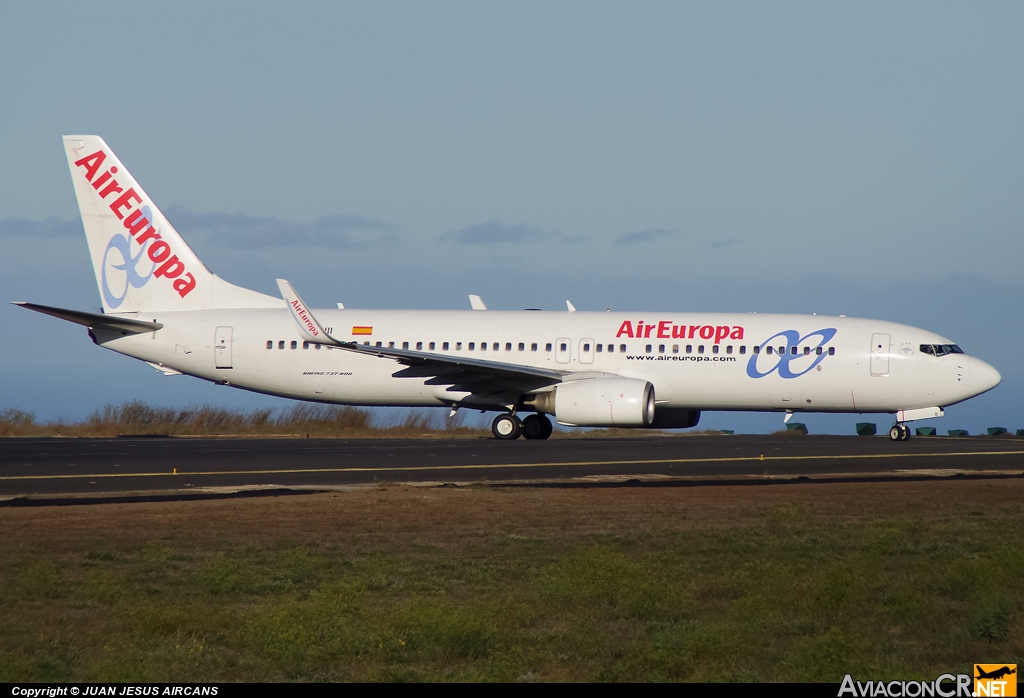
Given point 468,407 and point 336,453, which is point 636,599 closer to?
point 336,453

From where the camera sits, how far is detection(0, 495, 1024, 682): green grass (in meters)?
7.11

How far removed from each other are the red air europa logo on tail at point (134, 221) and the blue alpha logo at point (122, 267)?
0.19m

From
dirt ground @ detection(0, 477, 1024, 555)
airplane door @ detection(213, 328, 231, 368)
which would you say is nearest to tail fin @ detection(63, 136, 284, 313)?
airplane door @ detection(213, 328, 231, 368)

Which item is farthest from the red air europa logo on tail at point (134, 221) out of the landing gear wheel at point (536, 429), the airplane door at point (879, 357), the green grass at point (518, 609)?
the green grass at point (518, 609)

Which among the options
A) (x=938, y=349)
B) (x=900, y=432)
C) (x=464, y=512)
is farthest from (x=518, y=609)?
(x=900, y=432)

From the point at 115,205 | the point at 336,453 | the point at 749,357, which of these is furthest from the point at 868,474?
the point at 115,205

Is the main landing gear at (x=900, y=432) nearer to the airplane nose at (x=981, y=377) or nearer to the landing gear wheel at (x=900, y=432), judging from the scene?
the landing gear wheel at (x=900, y=432)

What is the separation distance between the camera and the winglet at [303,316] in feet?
91.5

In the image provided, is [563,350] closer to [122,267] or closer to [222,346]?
[222,346]

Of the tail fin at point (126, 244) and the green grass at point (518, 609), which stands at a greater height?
the tail fin at point (126, 244)

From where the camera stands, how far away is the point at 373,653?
7.44 meters

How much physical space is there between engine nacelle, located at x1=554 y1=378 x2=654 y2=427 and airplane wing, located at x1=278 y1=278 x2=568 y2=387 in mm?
1137

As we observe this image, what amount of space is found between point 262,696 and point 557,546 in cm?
596

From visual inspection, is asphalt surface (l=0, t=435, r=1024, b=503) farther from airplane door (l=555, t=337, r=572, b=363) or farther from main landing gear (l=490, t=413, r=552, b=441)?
airplane door (l=555, t=337, r=572, b=363)
